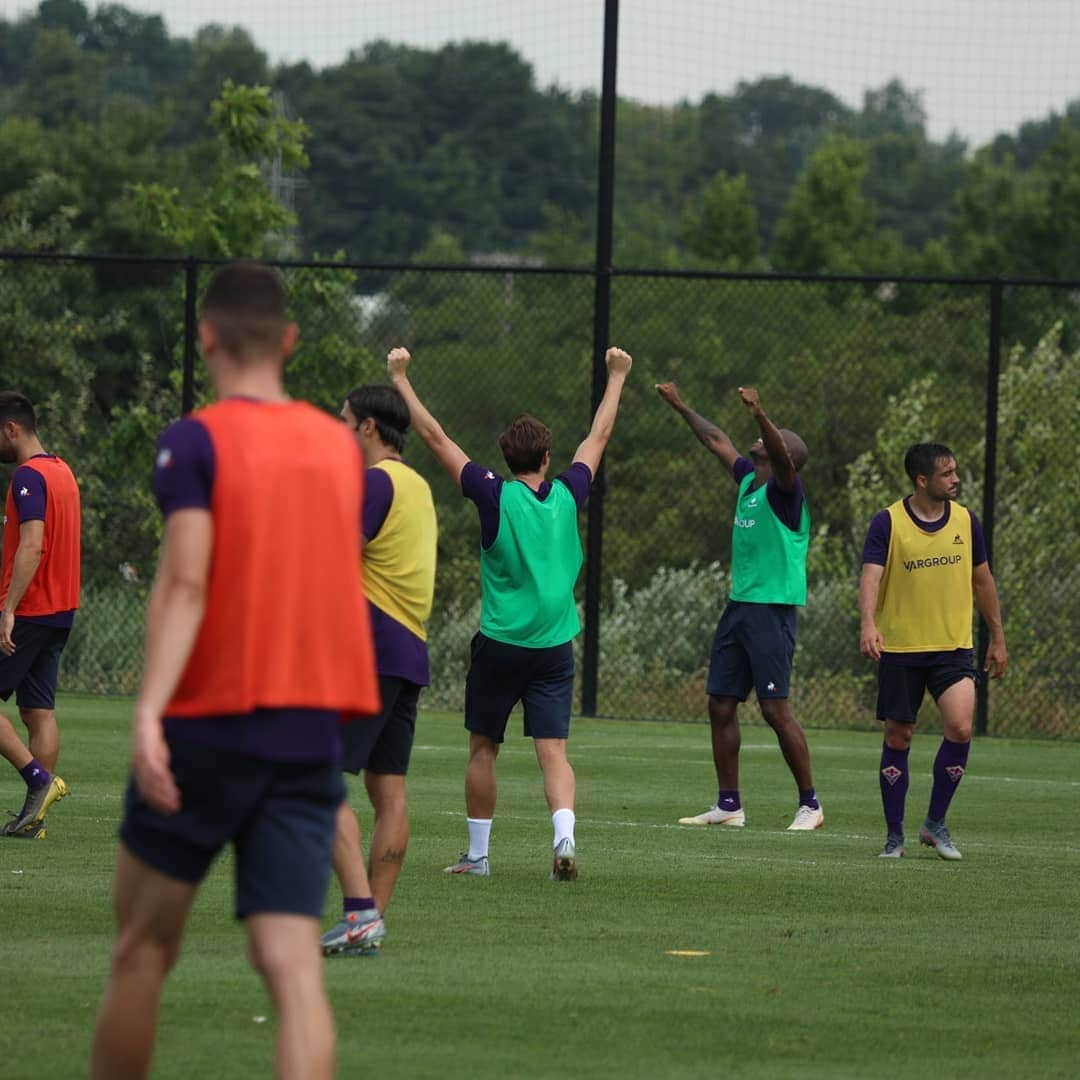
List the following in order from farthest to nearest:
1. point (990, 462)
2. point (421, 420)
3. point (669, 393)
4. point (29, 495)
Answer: point (990, 462), point (669, 393), point (29, 495), point (421, 420)

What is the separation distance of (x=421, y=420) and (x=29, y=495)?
248cm

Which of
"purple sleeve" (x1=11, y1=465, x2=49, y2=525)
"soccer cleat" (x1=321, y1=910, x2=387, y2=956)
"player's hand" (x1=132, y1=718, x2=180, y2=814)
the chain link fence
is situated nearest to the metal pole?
the chain link fence

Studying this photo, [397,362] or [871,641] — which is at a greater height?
[397,362]

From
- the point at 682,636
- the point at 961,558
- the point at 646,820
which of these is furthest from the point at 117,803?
the point at 682,636

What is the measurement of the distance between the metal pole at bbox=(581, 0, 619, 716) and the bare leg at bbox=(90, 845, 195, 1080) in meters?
13.0

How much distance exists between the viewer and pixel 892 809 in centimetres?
1034

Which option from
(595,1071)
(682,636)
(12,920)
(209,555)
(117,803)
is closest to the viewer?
(209,555)

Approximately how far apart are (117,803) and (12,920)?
362 centimetres

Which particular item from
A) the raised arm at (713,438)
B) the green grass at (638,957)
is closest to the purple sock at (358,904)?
the green grass at (638,957)

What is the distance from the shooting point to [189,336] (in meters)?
18.4

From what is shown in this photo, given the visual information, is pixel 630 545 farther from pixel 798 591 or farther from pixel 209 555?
pixel 209 555

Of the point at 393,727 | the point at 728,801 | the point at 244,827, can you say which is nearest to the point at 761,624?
the point at 728,801

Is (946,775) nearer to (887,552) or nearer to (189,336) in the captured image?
(887,552)

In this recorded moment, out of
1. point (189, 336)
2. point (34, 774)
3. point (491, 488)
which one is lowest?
point (34, 774)
